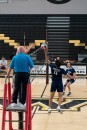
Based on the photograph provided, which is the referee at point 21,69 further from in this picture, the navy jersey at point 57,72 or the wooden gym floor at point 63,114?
the navy jersey at point 57,72

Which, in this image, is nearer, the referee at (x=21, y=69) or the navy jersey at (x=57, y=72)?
the referee at (x=21, y=69)

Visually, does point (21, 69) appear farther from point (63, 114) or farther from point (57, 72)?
point (63, 114)

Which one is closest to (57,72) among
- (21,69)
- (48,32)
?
(21,69)

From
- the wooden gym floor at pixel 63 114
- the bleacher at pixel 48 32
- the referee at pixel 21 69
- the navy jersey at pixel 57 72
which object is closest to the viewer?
the referee at pixel 21 69

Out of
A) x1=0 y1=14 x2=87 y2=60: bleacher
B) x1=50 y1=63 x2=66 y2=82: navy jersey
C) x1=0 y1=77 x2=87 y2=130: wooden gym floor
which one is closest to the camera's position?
x1=0 y1=77 x2=87 y2=130: wooden gym floor

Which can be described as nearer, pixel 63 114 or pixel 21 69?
pixel 21 69

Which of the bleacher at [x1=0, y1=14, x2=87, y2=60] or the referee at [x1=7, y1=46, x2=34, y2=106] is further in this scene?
the bleacher at [x1=0, y1=14, x2=87, y2=60]

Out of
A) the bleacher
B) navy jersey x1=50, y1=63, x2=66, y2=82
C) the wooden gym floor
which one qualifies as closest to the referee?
the wooden gym floor

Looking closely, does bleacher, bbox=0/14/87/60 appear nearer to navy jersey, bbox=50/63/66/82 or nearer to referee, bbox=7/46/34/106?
navy jersey, bbox=50/63/66/82

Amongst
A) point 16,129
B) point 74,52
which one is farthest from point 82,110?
point 74,52

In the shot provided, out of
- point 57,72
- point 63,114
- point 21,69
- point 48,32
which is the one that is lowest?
point 63,114

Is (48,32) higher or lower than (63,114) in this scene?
higher

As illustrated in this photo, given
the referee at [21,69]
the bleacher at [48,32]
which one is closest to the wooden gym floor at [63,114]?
the referee at [21,69]

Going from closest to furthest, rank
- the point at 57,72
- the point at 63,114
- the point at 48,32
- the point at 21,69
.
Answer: the point at 21,69 → the point at 63,114 → the point at 57,72 → the point at 48,32
